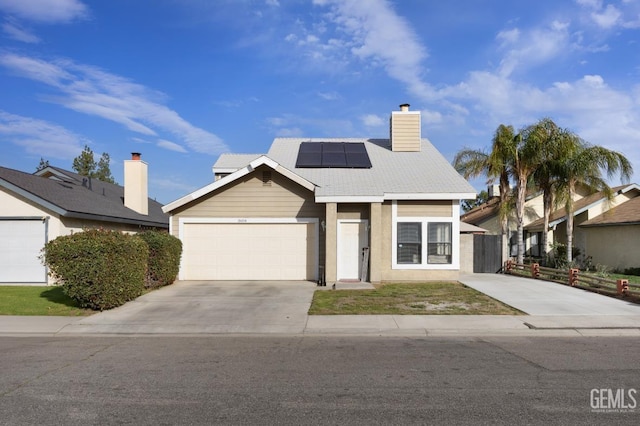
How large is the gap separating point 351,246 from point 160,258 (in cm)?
651

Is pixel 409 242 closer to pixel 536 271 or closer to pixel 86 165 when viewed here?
pixel 536 271

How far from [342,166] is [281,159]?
3014 millimetres

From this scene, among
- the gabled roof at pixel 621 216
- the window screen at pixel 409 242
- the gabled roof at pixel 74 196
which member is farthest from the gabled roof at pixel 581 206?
the gabled roof at pixel 74 196

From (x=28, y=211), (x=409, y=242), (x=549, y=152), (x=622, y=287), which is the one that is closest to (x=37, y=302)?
(x=28, y=211)

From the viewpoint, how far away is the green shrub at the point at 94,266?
33.8 feet

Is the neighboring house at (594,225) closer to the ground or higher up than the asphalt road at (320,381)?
higher up

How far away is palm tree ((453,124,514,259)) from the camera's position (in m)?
19.9

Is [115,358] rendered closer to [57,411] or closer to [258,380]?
[57,411]

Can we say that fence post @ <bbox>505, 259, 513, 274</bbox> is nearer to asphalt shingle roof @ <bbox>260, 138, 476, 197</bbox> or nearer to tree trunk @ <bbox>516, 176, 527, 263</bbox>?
tree trunk @ <bbox>516, 176, 527, 263</bbox>

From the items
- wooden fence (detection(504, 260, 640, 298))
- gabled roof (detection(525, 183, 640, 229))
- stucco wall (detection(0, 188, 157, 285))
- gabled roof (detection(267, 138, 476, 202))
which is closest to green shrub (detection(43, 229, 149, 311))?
stucco wall (detection(0, 188, 157, 285))

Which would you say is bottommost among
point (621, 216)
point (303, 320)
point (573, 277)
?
point (303, 320)

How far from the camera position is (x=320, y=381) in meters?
5.85

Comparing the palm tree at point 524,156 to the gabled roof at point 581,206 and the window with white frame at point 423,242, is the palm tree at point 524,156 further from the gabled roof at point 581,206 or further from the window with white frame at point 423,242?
the window with white frame at point 423,242

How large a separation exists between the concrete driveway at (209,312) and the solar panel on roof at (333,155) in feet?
20.0
